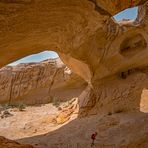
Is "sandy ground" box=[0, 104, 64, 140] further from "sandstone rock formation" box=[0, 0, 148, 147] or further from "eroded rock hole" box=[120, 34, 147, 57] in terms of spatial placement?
"eroded rock hole" box=[120, 34, 147, 57]

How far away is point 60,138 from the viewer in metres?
11.1

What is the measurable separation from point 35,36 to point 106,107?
17.7 feet

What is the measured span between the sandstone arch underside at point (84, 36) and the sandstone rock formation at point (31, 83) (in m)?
4.33

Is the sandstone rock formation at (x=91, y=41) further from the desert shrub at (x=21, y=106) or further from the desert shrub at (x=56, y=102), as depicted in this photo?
the desert shrub at (x=21, y=106)

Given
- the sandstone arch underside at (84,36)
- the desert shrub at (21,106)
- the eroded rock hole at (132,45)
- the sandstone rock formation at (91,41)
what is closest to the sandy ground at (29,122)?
the desert shrub at (21,106)

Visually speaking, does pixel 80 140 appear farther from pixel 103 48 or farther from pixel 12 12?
pixel 12 12

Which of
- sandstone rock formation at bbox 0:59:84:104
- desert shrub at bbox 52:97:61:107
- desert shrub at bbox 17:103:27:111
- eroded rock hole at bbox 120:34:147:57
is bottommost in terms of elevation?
desert shrub at bbox 17:103:27:111

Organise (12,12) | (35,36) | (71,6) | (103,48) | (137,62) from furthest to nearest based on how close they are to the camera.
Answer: (137,62)
(103,48)
(35,36)
(71,6)
(12,12)

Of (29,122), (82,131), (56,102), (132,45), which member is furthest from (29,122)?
(132,45)

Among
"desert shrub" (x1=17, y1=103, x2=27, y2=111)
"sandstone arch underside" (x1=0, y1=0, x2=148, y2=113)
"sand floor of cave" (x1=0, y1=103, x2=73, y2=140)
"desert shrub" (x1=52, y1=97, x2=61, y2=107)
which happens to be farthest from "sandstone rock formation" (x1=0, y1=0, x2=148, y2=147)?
"desert shrub" (x1=17, y1=103, x2=27, y2=111)

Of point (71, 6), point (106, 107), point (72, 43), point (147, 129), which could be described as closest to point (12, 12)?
point (71, 6)

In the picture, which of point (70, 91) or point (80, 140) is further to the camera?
point (70, 91)

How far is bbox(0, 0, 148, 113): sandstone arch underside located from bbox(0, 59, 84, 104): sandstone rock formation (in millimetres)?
4326

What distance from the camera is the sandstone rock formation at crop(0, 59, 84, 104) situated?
17.7m
